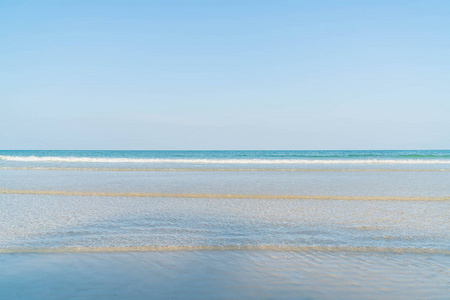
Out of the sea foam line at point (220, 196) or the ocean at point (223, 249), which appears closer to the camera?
the ocean at point (223, 249)

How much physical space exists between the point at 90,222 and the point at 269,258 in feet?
14.6

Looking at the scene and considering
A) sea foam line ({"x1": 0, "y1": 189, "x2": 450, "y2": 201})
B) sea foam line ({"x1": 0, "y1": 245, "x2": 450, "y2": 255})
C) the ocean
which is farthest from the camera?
sea foam line ({"x1": 0, "y1": 189, "x2": 450, "y2": 201})

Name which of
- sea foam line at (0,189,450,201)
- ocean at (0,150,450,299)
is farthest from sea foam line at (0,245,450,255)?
sea foam line at (0,189,450,201)

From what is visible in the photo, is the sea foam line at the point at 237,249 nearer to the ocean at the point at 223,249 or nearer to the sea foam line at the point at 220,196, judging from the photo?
the ocean at the point at 223,249

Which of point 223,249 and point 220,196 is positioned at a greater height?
point 220,196

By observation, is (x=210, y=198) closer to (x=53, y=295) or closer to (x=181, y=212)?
(x=181, y=212)

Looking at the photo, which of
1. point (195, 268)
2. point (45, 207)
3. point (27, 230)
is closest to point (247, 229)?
point (195, 268)

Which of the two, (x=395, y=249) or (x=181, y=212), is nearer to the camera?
(x=395, y=249)

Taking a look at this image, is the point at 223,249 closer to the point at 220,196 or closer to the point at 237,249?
the point at 237,249

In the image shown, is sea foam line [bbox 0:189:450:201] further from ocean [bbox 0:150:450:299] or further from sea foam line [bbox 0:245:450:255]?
sea foam line [bbox 0:245:450:255]

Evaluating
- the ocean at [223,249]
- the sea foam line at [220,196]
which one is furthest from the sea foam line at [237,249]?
the sea foam line at [220,196]

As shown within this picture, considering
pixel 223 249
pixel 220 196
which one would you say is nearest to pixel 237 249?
pixel 223 249

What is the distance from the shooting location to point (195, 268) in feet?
14.6

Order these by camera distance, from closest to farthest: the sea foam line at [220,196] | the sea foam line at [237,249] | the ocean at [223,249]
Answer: the ocean at [223,249] < the sea foam line at [237,249] < the sea foam line at [220,196]
